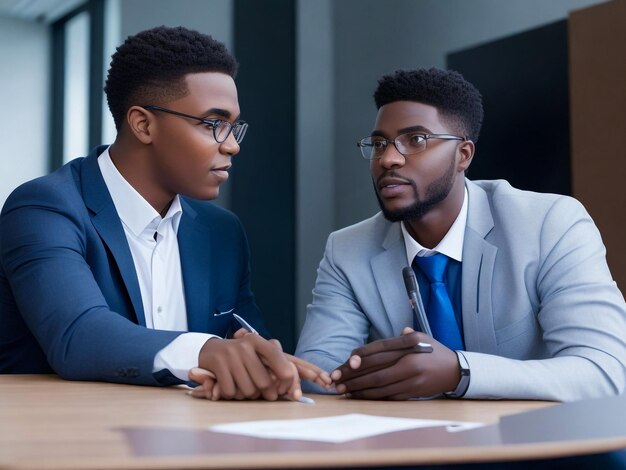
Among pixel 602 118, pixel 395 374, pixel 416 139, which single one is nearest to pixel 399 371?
pixel 395 374

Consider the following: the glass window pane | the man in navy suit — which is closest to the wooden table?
the man in navy suit

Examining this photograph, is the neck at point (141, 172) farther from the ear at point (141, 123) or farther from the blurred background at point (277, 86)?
the blurred background at point (277, 86)

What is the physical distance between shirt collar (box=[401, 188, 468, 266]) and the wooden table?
69 cm

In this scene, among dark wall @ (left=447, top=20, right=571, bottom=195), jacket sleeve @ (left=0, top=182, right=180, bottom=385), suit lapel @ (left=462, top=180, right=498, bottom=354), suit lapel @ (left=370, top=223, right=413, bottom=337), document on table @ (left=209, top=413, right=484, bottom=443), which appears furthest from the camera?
dark wall @ (left=447, top=20, right=571, bottom=195)

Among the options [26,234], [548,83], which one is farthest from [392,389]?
[548,83]

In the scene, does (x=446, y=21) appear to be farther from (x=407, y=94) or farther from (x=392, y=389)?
(x=392, y=389)

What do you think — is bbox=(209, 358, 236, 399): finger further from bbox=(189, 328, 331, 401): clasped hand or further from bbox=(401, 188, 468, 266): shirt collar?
bbox=(401, 188, 468, 266): shirt collar

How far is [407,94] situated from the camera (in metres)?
2.37

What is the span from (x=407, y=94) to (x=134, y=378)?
1.09 m

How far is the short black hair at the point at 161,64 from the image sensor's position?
2.40 metres

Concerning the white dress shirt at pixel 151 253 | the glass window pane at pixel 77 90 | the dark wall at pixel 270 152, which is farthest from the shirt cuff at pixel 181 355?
the glass window pane at pixel 77 90

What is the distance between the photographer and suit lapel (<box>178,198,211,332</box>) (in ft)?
7.70

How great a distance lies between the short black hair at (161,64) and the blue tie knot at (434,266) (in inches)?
30.5

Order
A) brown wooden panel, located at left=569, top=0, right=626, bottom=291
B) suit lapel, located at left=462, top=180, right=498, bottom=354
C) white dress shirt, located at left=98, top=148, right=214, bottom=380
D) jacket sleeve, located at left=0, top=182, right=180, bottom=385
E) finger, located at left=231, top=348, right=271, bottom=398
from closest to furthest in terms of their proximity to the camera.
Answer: finger, located at left=231, top=348, right=271, bottom=398 → jacket sleeve, located at left=0, top=182, right=180, bottom=385 → suit lapel, located at left=462, top=180, right=498, bottom=354 → white dress shirt, located at left=98, top=148, right=214, bottom=380 → brown wooden panel, located at left=569, top=0, right=626, bottom=291
